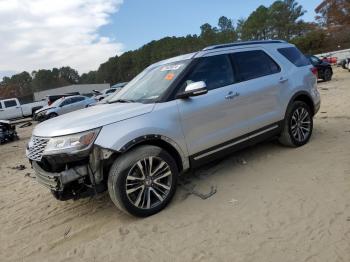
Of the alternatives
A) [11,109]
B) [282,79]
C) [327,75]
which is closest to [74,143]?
[282,79]

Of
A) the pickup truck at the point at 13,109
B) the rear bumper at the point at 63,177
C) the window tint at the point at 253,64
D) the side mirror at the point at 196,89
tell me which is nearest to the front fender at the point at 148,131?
the side mirror at the point at 196,89

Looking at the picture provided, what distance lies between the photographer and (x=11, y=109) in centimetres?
2683

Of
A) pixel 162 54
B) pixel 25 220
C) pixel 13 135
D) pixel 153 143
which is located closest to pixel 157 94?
pixel 153 143

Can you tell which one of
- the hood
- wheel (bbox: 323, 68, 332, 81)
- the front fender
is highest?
the hood

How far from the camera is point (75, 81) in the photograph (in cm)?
12125

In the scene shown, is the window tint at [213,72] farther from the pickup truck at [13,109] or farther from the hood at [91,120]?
the pickup truck at [13,109]

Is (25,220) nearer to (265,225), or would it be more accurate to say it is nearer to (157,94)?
(157,94)

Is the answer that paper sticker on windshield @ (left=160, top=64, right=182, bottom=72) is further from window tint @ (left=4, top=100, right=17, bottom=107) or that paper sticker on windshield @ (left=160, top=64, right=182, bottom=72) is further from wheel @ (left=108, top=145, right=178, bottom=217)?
window tint @ (left=4, top=100, right=17, bottom=107)

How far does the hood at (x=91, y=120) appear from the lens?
4.00m

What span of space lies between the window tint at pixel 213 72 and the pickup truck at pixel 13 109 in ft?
82.0

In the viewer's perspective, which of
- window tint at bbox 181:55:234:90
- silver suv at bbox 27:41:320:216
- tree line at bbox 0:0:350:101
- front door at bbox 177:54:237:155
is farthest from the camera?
tree line at bbox 0:0:350:101

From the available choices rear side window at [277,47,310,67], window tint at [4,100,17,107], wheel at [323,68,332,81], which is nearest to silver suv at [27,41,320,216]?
rear side window at [277,47,310,67]

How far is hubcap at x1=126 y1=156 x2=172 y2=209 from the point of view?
4145 mm

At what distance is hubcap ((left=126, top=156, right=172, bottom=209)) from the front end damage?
320 mm
